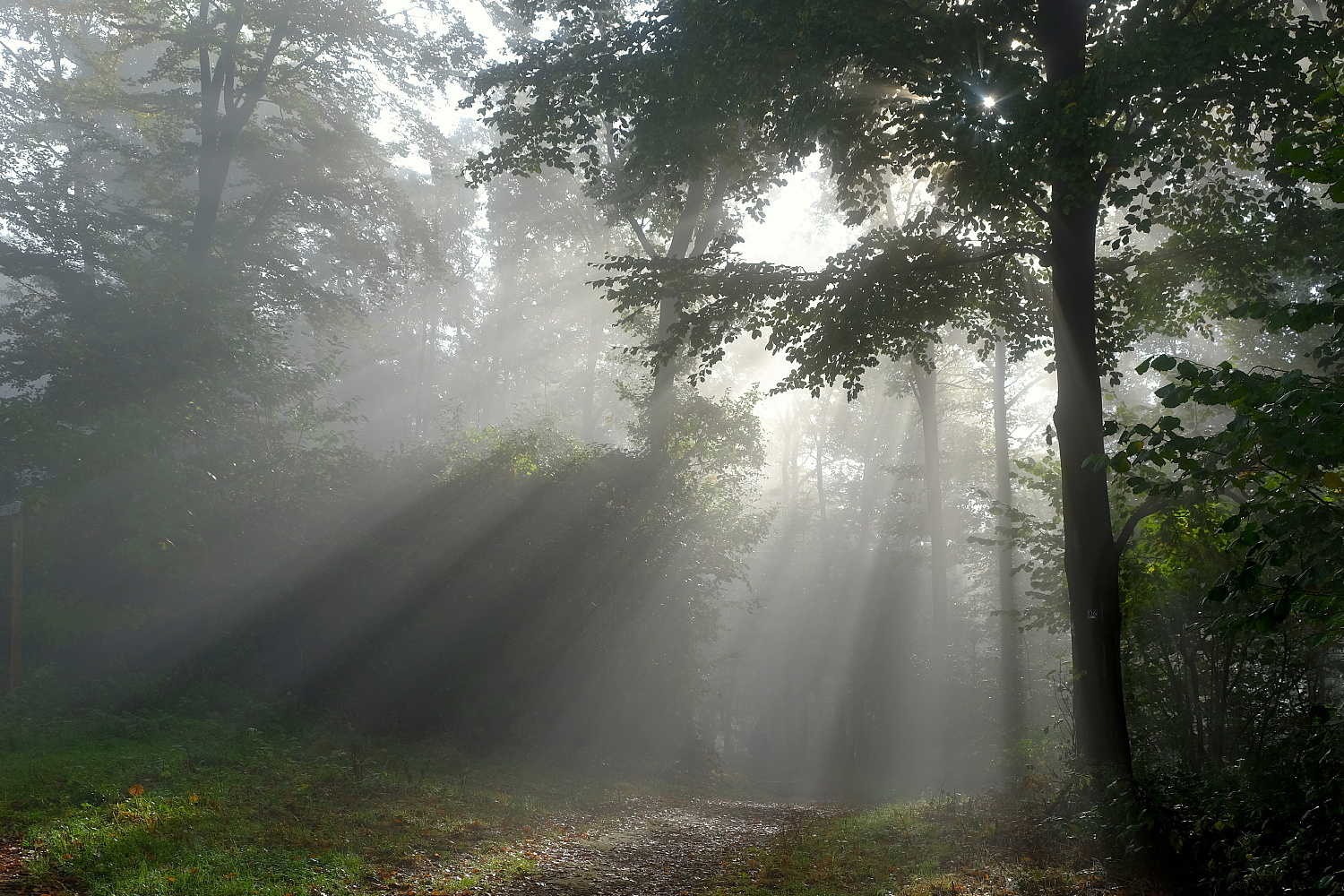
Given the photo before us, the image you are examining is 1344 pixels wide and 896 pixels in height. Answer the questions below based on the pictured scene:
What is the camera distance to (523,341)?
160 ft

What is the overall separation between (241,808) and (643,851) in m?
4.13

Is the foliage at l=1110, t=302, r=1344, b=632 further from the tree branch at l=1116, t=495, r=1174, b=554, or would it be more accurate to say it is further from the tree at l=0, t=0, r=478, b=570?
the tree at l=0, t=0, r=478, b=570

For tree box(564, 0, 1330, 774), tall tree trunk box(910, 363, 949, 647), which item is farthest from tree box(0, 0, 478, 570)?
tall tree trunk box(910, 363, 949, 647)

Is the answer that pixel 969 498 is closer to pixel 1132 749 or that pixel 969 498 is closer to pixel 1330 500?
pixel 1132 749

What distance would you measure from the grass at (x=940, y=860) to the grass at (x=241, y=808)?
266 cm

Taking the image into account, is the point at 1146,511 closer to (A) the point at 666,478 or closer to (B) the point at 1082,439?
(B) the point at 1082,439

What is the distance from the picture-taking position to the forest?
697 centimetres

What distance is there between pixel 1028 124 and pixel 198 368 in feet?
53.6

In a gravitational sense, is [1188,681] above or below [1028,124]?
below

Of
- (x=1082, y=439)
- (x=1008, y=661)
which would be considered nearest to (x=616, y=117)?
(x=1082, y=439)

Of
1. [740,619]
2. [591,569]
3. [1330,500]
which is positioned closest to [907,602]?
[740,619]

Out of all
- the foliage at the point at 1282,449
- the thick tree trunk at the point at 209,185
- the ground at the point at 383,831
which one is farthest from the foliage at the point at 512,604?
the foliage at the point at 1282,449

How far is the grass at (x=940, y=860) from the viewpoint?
7.15 metres

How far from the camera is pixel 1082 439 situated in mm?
8625
